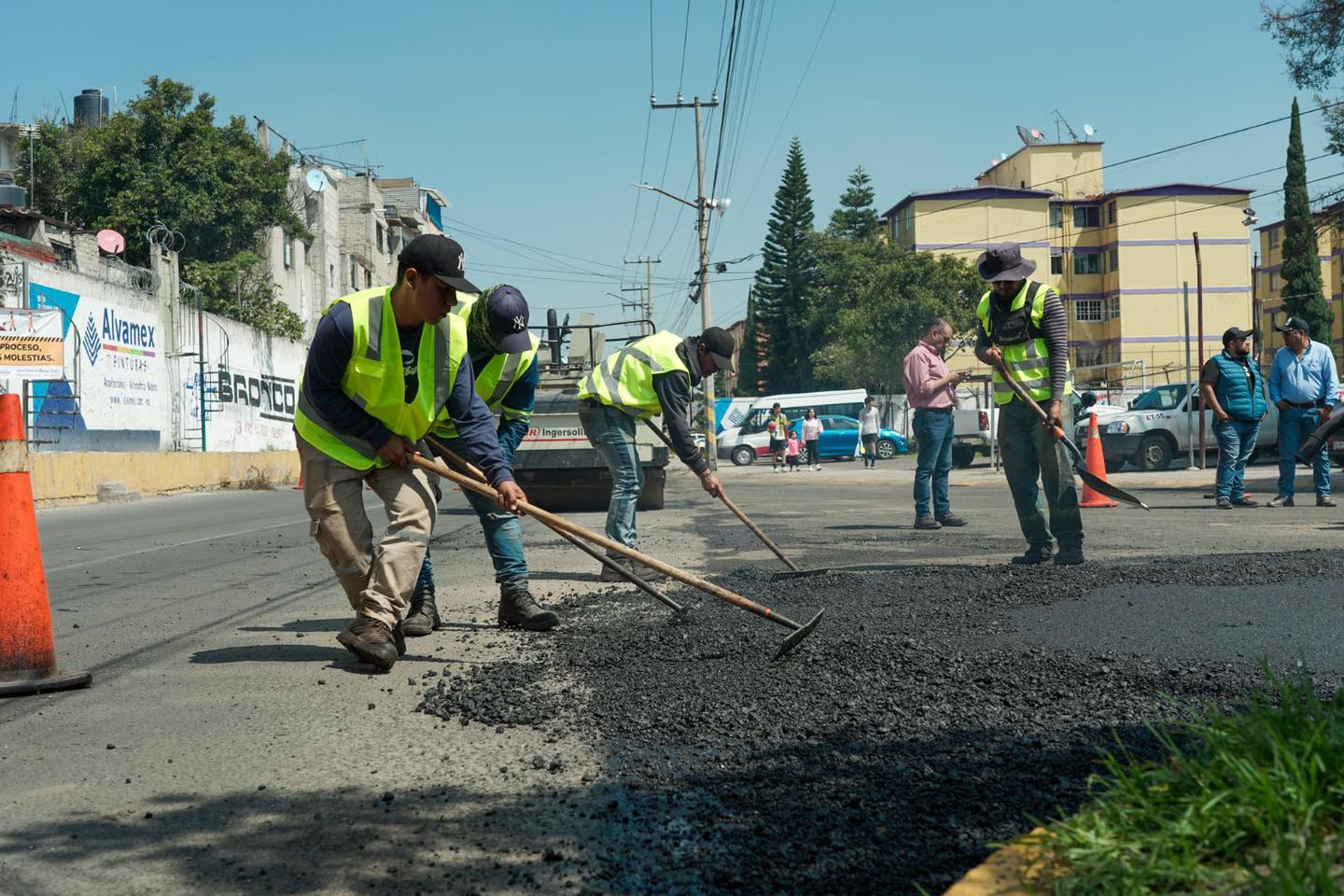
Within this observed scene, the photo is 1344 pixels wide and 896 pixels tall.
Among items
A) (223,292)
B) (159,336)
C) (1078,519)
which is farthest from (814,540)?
(223,292)

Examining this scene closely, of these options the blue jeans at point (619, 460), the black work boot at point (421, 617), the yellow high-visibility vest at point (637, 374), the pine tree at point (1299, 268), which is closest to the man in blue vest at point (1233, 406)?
the yellow high-visibility vest at point (637, 374)

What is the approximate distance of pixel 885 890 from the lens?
235cm

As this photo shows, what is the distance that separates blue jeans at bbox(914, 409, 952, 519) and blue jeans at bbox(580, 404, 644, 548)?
3.66 m

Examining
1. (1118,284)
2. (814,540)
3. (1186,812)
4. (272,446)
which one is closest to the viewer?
(1186,812)

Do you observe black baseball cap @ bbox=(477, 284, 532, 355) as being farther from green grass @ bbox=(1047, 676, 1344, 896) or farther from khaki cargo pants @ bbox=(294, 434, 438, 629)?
green grass @ bbox=(1047, 676, 1344, 896)

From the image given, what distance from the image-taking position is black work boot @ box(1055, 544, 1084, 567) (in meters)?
6.97

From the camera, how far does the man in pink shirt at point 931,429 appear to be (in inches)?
417

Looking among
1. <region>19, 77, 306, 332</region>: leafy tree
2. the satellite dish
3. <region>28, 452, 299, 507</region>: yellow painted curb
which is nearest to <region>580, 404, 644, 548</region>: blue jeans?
<region>28, 452, 299, 507</region>: yellow painted curb

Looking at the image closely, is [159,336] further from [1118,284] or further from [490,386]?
[1118,284]

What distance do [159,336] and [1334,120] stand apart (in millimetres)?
23595

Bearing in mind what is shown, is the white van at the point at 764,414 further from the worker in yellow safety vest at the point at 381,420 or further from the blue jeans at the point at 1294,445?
the worker in yellow safety vest at the point at 381,420

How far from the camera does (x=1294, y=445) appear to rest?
11.9 metres

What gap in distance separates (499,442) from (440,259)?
143 cm

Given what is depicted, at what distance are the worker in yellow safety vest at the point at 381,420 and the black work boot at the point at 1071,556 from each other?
3.42m
